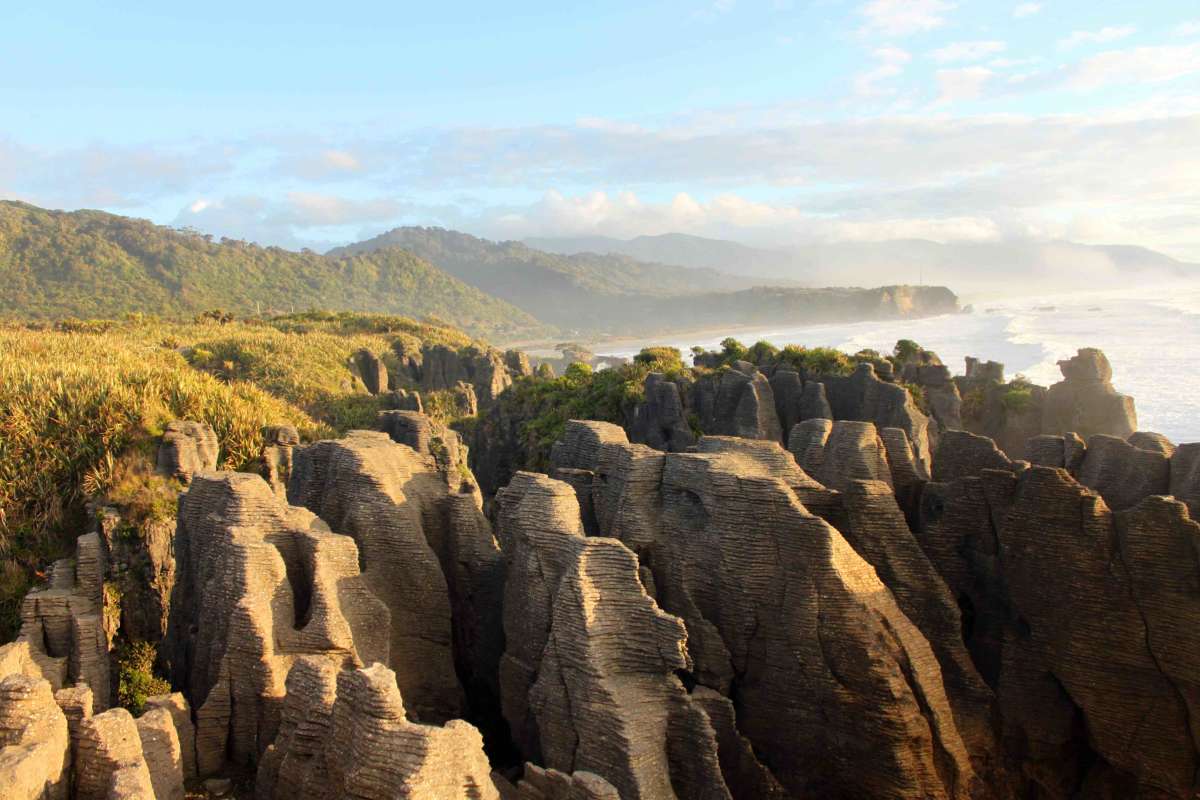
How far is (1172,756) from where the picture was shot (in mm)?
10211

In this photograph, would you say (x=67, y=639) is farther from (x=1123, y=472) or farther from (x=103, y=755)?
(x=1123, y=472)

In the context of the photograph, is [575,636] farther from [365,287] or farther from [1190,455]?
[365,287]

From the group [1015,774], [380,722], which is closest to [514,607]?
[380,722]

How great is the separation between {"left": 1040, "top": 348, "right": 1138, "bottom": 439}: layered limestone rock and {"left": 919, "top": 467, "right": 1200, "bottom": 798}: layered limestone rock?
13472 millimetres

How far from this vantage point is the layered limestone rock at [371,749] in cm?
704

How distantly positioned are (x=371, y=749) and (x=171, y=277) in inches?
4827

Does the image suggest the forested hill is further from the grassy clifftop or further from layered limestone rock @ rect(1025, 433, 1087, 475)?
layered limestone rock @ rect(1025, 433, 1087, 475)

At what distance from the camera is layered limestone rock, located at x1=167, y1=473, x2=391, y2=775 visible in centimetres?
986

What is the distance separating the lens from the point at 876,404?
74.5 ft

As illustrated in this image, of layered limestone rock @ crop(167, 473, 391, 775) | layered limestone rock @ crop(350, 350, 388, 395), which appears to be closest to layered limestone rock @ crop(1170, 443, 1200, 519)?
layered limestone rock @ crop(167, 473, 391, 775)

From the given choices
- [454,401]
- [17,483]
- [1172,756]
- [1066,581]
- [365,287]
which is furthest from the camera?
[365,287]

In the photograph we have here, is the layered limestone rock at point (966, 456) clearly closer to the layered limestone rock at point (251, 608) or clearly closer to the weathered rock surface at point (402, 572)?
the weathered rock surface at point (402, 572)

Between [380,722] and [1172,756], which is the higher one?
[380,722]

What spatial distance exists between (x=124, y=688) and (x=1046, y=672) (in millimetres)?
12103
